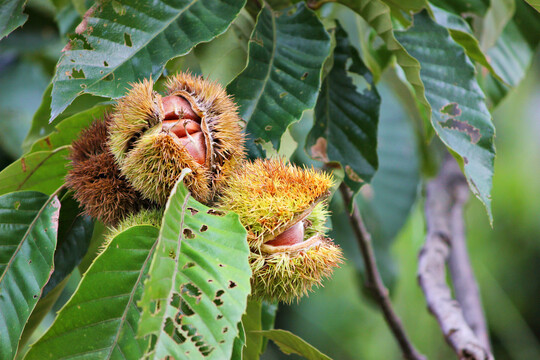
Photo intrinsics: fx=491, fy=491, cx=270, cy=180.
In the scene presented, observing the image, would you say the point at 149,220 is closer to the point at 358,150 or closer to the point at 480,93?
the point at 358,150

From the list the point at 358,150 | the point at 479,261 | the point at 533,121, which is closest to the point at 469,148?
the point at 358,150

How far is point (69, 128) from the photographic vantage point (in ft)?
3.34

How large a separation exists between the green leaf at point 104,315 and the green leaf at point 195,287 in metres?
0.08

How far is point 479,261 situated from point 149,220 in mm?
3127

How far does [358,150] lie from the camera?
1107mm

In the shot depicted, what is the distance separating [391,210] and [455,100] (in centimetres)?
108

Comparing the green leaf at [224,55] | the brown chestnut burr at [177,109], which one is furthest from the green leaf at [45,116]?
the brown chestnut burr at [177,109]

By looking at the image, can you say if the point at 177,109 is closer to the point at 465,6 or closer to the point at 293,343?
the point at 293,343

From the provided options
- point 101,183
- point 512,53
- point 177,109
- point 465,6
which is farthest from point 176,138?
point 512,53

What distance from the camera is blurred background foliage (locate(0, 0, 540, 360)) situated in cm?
177

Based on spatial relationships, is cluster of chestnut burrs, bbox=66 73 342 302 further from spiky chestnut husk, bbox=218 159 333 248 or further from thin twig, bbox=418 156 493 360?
thin twig, bbox=418 156 493 360

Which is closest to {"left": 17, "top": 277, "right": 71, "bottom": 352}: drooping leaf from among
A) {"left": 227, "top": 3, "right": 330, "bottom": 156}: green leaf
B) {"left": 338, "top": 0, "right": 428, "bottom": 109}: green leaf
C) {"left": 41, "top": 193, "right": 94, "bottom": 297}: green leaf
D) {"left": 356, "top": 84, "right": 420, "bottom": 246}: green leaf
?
{"left": 41, "top": 193, "right": 94, "bottom": 297}: green leaf

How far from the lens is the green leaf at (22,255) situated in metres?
0.81

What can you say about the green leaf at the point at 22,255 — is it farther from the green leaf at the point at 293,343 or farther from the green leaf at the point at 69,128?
the green leaf at the point at 293,343
